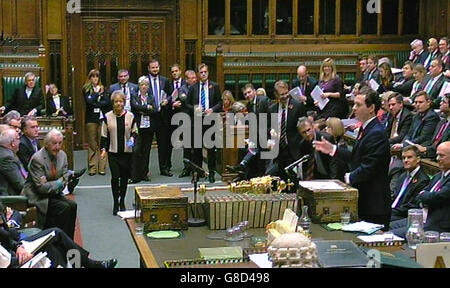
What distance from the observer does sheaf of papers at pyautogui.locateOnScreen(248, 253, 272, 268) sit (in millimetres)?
4930

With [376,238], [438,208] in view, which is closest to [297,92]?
[438,208]

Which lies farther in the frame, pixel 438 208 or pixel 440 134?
pixel 440 134

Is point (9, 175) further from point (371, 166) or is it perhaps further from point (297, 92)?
point (297, 92)

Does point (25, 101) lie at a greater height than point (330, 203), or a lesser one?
greater

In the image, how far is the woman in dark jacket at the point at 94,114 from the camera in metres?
11.6

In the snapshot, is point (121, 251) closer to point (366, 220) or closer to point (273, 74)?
point (366, 220)

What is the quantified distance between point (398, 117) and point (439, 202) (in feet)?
11.3

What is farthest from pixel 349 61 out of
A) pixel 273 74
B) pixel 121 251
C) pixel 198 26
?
pixel 121 251

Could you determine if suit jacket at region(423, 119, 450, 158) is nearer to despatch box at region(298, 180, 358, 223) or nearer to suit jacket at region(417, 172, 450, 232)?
suit jacket at region(417, 172, 450, 232)

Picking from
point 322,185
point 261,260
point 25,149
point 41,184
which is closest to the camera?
point 261,260

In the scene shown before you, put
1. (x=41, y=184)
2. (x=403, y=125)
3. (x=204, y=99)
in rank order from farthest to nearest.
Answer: (x=204, y=99) < (x=403, y=125) < (x=41, y=184)

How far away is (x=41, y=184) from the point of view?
24.3ft

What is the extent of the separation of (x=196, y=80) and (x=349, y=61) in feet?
12.0

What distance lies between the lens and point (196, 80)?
12031 millimetres
